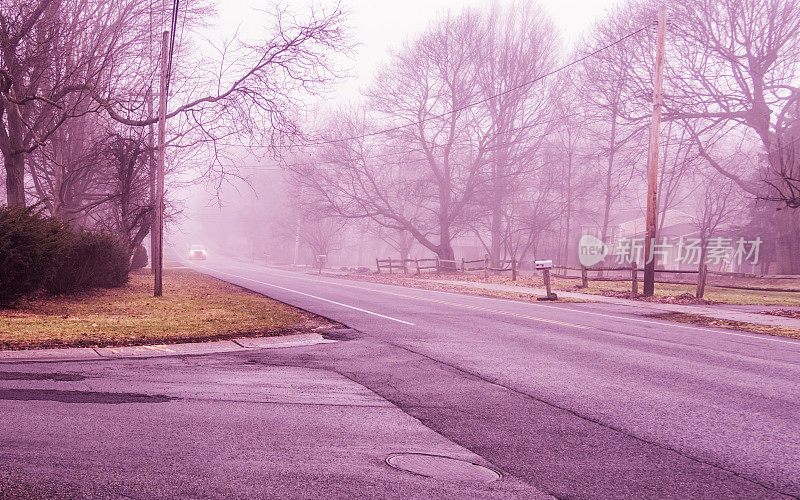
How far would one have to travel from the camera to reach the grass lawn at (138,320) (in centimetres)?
891

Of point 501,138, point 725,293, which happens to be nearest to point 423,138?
point 501,138

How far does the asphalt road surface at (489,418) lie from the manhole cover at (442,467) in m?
0.11

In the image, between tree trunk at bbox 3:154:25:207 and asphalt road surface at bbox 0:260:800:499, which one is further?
tree trunk at bbox 3:154:25:207

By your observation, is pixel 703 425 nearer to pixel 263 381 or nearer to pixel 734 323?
pixel 263 381

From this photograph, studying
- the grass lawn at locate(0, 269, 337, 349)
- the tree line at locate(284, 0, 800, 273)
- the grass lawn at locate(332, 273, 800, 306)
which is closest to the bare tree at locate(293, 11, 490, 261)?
the tree line at locate(284, 0, 800, 273)

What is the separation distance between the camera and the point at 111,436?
14.5 ft

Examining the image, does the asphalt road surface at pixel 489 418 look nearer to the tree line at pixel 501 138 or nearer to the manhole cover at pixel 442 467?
the manhole cover at pixel 442 467

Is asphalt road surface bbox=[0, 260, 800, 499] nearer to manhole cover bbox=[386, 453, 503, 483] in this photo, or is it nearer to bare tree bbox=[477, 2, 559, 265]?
manhole cover bbox=[386, 453, 503, 483]

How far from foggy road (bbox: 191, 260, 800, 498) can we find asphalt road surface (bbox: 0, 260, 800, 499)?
2cm

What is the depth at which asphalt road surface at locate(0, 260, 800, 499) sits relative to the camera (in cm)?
370

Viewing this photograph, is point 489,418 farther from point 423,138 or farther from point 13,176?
point 423,138

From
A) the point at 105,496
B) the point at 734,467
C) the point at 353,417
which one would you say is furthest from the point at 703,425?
the point at 105,496

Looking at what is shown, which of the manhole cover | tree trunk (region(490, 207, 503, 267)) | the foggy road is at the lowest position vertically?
the manhole cover

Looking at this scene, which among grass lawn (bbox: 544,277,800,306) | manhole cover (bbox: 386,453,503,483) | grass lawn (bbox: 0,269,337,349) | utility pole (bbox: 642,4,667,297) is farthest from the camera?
grass lawn (bbox: 544,277,800,306)
